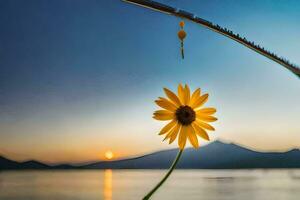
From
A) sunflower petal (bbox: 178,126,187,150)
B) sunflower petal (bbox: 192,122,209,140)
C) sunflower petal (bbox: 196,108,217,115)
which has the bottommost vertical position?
sunflower petal (bbox: 178,126,187,150)

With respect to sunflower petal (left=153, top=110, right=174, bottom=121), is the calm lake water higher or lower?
higher

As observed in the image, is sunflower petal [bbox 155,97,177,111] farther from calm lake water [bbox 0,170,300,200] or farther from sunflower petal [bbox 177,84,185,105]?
calm lake water [bbox 0,170,300,200]

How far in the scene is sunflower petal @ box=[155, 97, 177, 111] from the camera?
29 cm

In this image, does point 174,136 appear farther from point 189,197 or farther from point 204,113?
point 189,197

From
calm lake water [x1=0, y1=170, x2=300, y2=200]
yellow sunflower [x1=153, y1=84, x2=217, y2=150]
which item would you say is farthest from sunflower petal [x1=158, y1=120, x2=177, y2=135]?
calm lake water [x1=0, y1=170, x2=300, y2=200]

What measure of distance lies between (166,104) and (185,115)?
14 mm

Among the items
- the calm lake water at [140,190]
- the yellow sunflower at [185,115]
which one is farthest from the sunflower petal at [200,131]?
the calm lake water at [140,190]

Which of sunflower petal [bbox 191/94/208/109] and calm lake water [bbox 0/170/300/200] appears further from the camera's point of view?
calm lake water [bbox 0/170/300/200]

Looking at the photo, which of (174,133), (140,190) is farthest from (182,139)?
(140,190)

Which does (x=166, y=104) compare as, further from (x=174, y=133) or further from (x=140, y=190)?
(x=140, y=190)

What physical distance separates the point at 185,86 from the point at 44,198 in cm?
1302

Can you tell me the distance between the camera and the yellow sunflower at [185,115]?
288mm

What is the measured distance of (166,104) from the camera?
296 mm

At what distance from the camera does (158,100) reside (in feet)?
0.99
